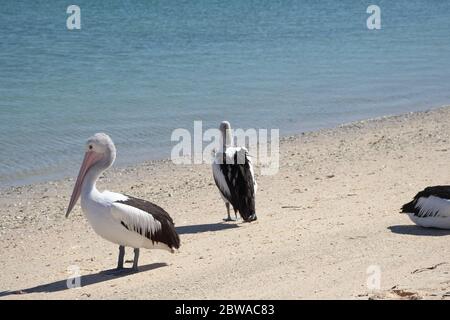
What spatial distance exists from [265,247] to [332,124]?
8467 mm

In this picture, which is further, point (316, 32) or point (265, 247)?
point (316, 32)

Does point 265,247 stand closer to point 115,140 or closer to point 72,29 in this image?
point 115,140

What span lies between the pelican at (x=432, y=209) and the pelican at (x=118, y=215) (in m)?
2.12

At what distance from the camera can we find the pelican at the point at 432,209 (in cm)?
762

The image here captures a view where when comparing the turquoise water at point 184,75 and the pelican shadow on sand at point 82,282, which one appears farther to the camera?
the turquoise water at point 184,75

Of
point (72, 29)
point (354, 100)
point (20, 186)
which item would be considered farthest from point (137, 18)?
point (20, 186)

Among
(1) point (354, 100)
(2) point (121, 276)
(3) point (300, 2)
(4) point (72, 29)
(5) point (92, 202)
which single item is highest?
(3) point (300, 2)

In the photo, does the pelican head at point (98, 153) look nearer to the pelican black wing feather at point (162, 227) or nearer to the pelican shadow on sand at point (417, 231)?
the pelican black wing feather at point (162, 227)

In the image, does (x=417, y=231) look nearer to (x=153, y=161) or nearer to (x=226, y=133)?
(x=226, y=133)

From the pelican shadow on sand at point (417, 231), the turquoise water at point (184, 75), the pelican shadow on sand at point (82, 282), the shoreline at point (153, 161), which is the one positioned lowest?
the pelican shadow on sand at point (82, 282)

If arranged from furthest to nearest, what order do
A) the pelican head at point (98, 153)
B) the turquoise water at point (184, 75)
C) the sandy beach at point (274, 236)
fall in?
the turquoise water at point (184, 75)
the pelican head at point (98, 153)
the sandy beach at point (274, 236)

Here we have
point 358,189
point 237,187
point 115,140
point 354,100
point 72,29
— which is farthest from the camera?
point 72,29

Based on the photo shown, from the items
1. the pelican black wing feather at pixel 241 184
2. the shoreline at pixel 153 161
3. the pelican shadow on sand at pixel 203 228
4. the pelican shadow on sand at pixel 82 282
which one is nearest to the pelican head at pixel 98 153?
the pelican shadow on sand at pixel 82 282

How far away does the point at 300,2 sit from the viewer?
41.0 m
